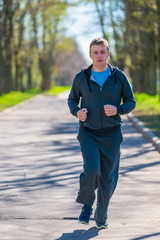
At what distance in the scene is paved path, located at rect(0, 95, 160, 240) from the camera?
5.27 m

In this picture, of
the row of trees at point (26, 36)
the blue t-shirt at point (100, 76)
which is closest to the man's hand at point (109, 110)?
the blue t-shirt at point (100, 76)

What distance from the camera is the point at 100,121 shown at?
5.18 metres

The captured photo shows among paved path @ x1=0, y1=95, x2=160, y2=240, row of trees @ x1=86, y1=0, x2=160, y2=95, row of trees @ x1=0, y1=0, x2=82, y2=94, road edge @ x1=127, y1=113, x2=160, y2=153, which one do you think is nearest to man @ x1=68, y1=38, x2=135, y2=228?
paved path @ x1=0, y1=95, x2=160, y2=240

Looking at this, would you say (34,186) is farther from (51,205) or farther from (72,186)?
(51,205)

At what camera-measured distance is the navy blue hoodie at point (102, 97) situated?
17.0 ft

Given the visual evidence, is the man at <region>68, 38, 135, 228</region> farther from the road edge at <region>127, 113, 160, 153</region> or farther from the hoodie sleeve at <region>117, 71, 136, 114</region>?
the road edge at <region>127, 113, 160, 153</region>

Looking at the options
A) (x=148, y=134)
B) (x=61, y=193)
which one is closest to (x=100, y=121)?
(x=61, y=193)

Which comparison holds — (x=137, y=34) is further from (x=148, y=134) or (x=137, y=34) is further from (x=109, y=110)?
(x=109, y=110)

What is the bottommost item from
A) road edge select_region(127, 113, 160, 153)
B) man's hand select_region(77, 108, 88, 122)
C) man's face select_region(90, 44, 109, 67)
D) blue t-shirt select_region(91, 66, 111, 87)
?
road edge select_region(127, 113, 160, 153)

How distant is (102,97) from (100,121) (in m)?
0.21

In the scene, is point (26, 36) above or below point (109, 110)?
above

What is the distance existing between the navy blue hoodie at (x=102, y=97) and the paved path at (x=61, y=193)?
38.9 inches

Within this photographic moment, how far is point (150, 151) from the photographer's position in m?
11.2

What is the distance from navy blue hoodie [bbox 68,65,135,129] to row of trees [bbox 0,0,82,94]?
22.4m
